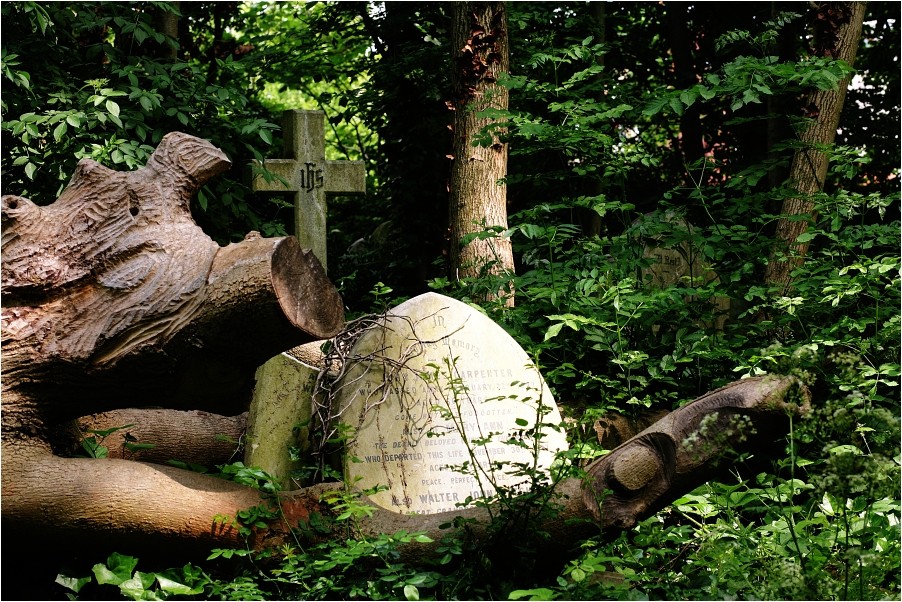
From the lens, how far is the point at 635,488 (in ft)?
11.8

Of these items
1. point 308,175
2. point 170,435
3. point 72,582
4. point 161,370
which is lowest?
point 72,582

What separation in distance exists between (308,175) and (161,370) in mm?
3570

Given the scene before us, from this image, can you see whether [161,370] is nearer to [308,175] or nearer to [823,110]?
[308,175]

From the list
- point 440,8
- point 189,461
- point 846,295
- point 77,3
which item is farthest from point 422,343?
point 440,8

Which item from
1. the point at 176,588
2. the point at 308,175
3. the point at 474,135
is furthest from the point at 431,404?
the point at 308,175

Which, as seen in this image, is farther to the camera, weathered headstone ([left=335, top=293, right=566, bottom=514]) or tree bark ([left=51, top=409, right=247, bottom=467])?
tree bark ([left=51, top=409, right=247, bottom=467])

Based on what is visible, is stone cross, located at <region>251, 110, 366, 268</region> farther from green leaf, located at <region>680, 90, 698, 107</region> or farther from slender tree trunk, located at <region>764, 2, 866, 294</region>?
slender tree trunk, located at <region>764, 2, 866, 294</region>

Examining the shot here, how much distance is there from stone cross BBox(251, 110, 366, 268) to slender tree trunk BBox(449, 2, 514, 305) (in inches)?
39.4

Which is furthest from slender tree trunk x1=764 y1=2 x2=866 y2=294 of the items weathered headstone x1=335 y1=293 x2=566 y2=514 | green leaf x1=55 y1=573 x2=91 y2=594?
green leaf x1=55 y1=573 x2=91 y2=594

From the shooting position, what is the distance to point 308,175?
7.17m

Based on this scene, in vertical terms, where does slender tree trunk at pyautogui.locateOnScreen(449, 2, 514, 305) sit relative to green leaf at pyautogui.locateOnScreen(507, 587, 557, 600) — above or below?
above

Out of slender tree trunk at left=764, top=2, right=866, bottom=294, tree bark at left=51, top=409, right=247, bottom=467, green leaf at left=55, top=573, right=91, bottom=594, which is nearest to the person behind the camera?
green leaf at left=55, top=573, right=91, bottom=594

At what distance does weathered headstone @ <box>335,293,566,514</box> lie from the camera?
15.7 ft

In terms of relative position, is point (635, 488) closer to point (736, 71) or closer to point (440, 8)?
point (736, 71)
